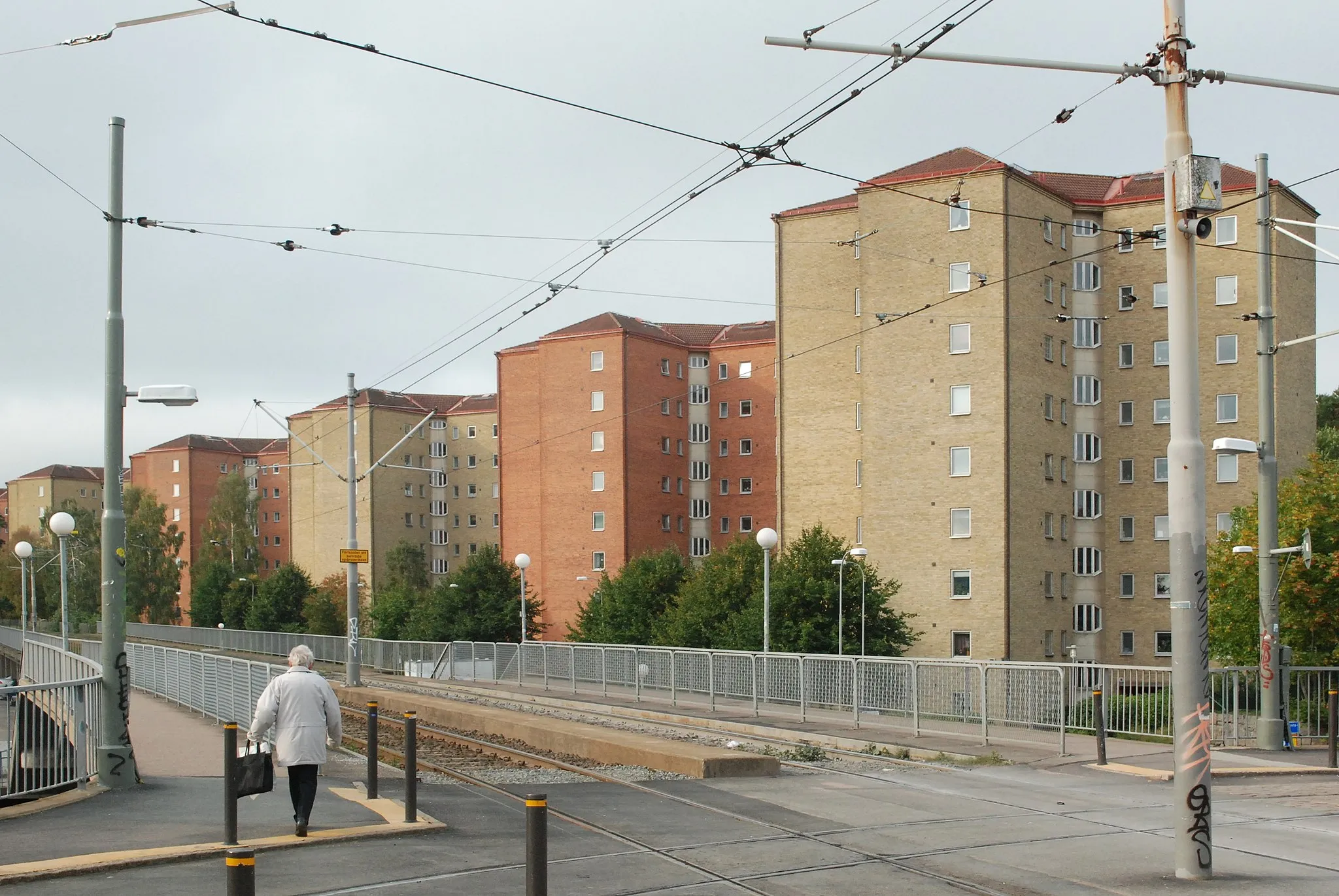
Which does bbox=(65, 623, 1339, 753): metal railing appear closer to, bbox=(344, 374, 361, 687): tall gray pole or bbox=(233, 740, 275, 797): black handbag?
bbox=(344, 374, 361, 687): tall gray pole

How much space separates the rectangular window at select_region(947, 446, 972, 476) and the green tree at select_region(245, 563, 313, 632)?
1910 inches

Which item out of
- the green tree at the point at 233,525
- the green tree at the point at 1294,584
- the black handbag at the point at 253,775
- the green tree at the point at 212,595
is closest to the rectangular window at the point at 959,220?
the green tree at the point at 1294,584

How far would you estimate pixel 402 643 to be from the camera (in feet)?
165

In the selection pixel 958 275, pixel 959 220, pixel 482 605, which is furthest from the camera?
pixel 482 605

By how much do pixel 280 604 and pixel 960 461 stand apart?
164 ft

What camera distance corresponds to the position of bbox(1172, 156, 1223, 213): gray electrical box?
9648 mm

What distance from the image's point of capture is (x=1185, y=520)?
9.79 meters

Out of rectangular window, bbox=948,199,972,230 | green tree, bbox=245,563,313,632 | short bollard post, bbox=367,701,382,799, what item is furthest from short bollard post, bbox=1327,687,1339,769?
green tree, bbox=245,563,313,632

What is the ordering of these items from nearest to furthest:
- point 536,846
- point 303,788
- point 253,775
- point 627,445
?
point 536,846 < point 253,775 < point 303,788 < point 627,445

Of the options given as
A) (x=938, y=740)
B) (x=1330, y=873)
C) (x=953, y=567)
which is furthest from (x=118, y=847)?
(x=953, y=567)

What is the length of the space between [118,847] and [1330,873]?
29.3ft

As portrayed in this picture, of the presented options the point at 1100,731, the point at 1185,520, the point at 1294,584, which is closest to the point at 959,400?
the point at 1294,584

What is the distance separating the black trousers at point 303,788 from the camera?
1057cm

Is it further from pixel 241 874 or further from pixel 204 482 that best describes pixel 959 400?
pixel 204 482
